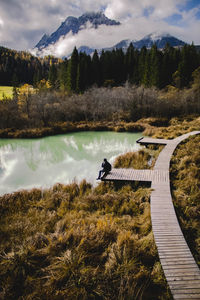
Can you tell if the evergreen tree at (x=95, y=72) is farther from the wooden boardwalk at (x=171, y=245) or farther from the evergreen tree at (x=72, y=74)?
the wooden boardwalk at (x=171, y=245)

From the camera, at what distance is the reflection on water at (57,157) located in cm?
1030

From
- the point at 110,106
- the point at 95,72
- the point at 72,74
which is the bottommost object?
the point at 110,106

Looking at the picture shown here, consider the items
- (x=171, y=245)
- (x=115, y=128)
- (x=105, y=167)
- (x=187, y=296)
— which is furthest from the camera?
(x=115, y=128)

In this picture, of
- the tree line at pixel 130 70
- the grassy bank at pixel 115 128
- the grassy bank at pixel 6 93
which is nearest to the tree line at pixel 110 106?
the grassy bank at pixel 115 128

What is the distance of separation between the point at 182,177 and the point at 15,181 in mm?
8528

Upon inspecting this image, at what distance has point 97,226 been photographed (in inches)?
206

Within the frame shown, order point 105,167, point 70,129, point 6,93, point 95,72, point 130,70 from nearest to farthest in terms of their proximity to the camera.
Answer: point 105,167, point 70,129, point 95,72, point 130,70, point 6,93

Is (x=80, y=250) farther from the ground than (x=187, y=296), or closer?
closer

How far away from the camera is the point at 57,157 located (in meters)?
14.6

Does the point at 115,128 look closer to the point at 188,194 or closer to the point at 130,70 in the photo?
the point at 188,194

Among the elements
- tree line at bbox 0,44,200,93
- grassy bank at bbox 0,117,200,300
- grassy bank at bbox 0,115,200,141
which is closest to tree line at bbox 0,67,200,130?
grassy bank at bbox 0,115,200,141

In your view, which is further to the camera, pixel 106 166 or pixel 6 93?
pixel 6 93

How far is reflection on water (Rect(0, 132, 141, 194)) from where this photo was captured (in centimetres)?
1030

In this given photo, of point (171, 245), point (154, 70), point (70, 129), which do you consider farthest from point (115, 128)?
point (154, 70)
